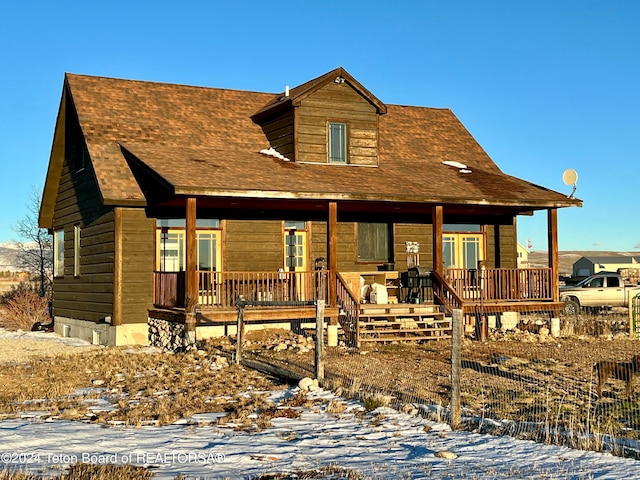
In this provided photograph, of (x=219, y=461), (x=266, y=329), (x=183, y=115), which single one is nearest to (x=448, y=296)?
(x=266, y=329)

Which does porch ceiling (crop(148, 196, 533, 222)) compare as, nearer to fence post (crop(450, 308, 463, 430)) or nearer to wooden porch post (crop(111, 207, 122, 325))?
wooden porch post (crop(111, 207, 122, 325))

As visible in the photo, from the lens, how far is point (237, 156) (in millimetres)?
20188

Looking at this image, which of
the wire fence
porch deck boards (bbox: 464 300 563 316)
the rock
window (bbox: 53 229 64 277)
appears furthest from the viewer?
window (bbox: 53 229 64 277)

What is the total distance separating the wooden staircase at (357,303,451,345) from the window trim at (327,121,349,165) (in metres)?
4.89

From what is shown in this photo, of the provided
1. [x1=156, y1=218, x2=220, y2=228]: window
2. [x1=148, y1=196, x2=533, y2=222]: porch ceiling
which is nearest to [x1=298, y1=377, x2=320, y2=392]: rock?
[x1=148, y1=196, x2=533, y2=222]: porch ceiling

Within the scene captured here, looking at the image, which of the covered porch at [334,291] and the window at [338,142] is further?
the window at [338,142]

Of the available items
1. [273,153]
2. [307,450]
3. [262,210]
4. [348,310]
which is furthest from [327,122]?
[307,450]

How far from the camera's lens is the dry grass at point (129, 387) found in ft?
33.0

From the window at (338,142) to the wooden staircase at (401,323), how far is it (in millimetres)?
4990

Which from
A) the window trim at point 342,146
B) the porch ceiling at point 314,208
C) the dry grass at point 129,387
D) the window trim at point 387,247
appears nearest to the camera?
the dry grass at point 129,387

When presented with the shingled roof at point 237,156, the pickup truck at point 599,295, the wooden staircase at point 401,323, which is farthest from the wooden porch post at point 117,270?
the pickup truck at point 599,295

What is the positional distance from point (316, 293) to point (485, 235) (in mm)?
7123

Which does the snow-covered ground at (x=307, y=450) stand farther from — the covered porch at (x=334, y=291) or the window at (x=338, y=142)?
the window at (x=338, y=142)

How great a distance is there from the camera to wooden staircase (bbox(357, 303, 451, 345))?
58.3ft
